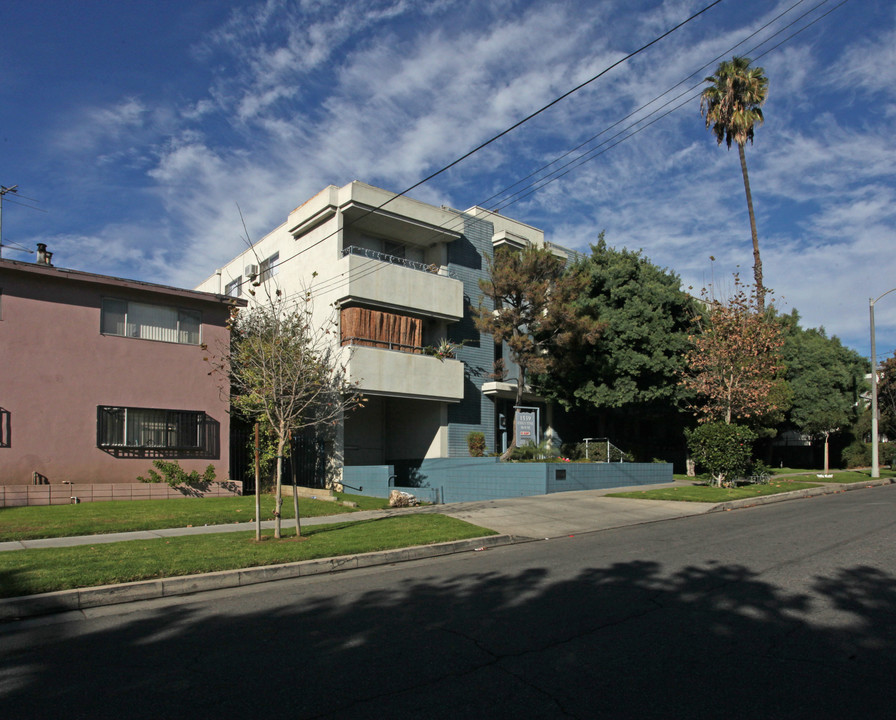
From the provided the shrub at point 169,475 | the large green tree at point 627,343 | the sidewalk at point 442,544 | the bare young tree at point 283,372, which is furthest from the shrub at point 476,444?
the shrub at point 169,475

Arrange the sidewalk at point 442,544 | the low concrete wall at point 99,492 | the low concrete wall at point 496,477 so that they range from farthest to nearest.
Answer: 1. the low concrete wall at point 496,477
2. the low concrete wall at point 99,492
3. the sidewalk at point 442,544

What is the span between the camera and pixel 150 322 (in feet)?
61.0

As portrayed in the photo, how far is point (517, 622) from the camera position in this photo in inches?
244

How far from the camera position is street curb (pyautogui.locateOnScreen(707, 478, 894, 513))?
1660 centimetres

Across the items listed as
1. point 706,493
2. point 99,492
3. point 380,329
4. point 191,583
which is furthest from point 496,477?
point 191,583

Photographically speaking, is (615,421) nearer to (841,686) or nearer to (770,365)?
(770,365)

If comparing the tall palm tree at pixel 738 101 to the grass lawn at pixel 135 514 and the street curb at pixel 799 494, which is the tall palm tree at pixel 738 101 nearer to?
the street curb at pixel 799 494

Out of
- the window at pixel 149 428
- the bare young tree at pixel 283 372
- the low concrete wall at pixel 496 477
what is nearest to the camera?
the bare young tree at pixel 283 372

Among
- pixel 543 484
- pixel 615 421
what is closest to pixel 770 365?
pixel 615 421

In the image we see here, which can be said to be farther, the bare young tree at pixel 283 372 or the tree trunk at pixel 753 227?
the tree trunk at pixel 753 227

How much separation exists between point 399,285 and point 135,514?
11.8 metres

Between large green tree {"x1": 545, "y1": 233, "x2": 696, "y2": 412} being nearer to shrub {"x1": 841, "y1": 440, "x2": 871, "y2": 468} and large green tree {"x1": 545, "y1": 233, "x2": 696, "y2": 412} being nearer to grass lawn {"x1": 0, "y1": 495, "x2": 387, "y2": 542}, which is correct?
grass lawn {"x1": 0, "y1": 495, "x2": 387, "y2": 542}

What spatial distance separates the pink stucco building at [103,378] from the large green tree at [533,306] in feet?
28.7

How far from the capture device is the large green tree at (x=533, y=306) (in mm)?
22125
